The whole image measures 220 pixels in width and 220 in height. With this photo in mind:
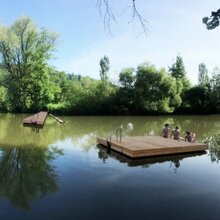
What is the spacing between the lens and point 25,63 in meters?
48.5

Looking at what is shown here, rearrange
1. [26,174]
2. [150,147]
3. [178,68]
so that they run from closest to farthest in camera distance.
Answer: [26,174]
[150,147]
[178,68]

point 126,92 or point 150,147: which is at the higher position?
point 126,92

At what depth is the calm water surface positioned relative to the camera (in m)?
7.76

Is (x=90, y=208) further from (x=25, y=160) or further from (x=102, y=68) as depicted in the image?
(x=102, y=68)

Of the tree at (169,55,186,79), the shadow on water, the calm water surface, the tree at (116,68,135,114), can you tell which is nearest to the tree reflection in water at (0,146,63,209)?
the calm water surface

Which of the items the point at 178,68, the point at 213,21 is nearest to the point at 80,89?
the point at 178,68

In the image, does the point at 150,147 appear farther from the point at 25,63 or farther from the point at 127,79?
the point at 25,63

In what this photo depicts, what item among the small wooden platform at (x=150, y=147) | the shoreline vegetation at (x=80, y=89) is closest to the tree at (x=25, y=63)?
the shoreline vegetation at (x=80, y=89)

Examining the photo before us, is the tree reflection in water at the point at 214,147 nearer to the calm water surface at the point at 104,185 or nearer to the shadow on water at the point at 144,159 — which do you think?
the calm water surface at the point at 104,185

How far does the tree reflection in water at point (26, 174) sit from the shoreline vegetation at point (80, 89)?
31.0m

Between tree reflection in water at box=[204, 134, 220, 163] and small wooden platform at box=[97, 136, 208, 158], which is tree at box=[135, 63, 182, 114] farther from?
small wooden platform at box=[97, 136, 208, 158]

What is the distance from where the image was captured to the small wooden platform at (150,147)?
14328mm

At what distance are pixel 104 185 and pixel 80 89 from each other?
131 ft

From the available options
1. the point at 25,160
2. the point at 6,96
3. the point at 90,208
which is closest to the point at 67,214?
the point at 90,208
